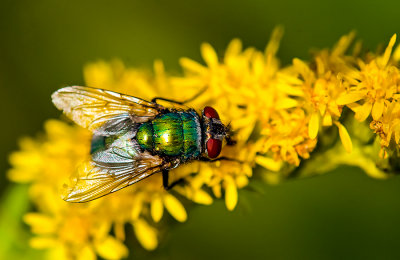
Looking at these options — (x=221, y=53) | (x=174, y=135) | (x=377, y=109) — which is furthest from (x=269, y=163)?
(x=221, y=53)

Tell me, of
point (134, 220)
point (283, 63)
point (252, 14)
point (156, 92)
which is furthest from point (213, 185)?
point (252, 14)

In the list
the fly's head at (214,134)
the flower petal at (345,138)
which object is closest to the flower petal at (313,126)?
the flower petal at (345,138)

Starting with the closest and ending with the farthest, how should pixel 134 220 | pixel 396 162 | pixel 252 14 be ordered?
pixel 396 162 < pixel 134 220 < pixel 252 14

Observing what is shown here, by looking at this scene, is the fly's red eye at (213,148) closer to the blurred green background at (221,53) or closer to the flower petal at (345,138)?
the blurred green background at (221,53)

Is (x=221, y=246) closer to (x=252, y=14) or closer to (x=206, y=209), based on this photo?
(x=206, y=209)

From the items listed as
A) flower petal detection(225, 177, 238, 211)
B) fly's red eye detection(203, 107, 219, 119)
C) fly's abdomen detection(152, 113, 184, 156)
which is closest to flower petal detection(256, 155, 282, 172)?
flower petal detection(225, 177, 238, 211)

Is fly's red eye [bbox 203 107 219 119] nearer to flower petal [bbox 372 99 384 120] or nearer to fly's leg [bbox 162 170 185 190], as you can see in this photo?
fly's leg [bbox 162 170 185 190]
